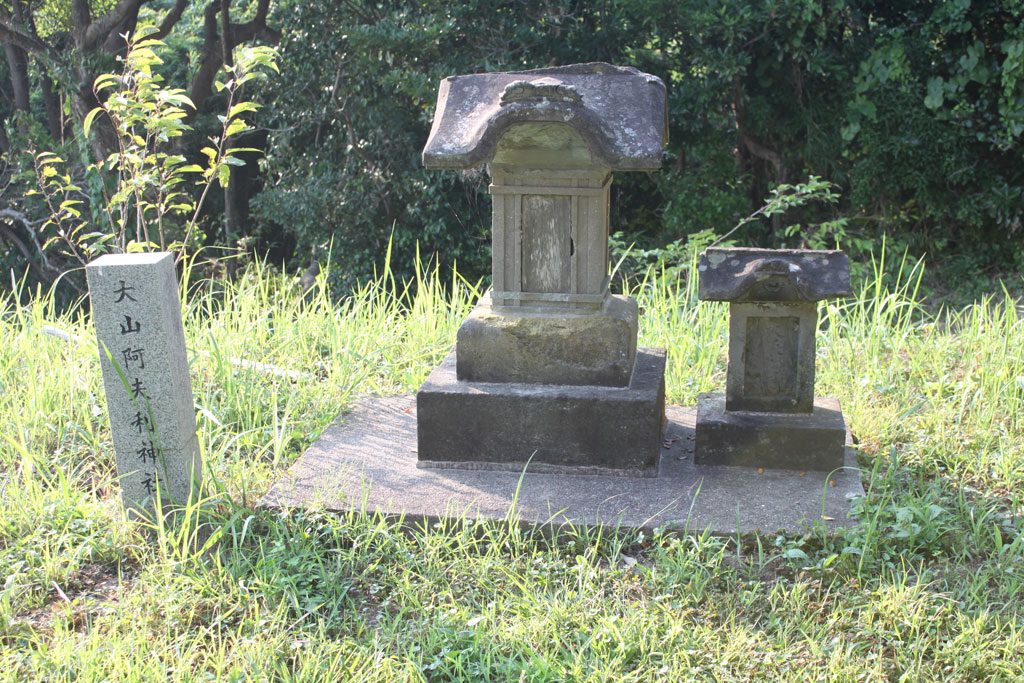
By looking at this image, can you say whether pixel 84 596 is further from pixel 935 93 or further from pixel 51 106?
pixel 51 106

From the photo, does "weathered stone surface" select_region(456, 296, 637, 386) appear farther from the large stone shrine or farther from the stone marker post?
the stone marker post

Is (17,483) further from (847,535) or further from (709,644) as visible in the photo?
(847,535)

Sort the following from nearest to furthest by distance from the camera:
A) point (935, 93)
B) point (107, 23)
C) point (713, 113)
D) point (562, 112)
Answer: point (562, 112) → point (935, 93) → point (713, 113) → point (107, 23)

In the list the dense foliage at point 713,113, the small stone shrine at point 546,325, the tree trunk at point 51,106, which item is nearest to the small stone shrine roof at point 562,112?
the small stone shrine at point 546,325

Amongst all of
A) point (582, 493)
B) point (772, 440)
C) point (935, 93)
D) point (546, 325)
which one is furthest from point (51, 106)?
point (772, 440)

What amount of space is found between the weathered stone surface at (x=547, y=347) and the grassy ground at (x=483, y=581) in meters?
0.67

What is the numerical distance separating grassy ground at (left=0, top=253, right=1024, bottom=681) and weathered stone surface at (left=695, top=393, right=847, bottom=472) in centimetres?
22

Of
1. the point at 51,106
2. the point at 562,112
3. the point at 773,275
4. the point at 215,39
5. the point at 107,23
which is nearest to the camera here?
the point at 562,112

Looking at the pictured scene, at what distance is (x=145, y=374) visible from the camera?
3301 mm

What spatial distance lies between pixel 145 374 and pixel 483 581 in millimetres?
1305

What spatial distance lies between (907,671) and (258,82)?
8.05m

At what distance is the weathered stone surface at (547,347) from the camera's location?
3.69 meters

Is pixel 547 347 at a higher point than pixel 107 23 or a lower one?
lower

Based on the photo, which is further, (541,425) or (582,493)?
(541,425)
